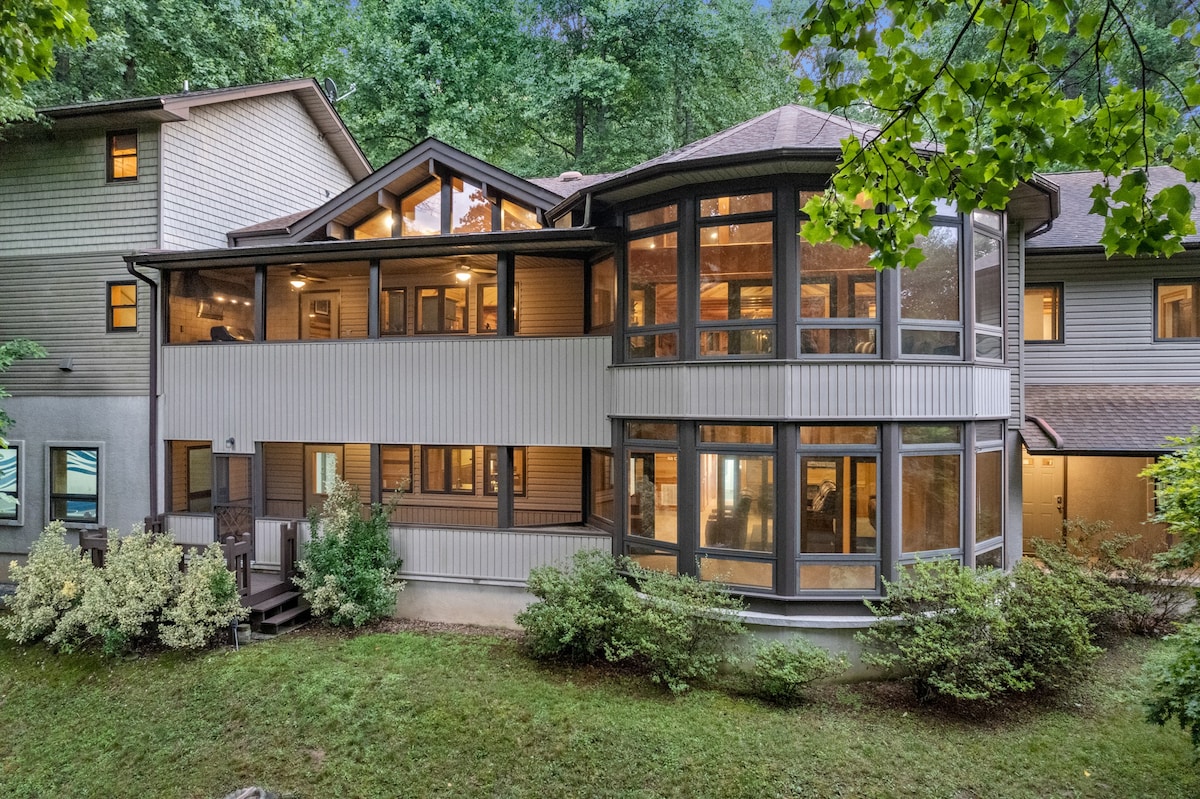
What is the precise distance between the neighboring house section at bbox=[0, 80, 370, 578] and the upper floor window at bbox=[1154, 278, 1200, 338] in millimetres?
17040

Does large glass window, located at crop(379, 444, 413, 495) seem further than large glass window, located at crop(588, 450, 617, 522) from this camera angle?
Yes

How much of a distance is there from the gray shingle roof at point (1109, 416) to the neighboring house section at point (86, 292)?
1504 centimetres

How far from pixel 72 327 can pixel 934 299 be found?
14104 millimetres

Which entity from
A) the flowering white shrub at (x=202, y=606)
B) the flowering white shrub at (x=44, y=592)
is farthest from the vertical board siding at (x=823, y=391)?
the flowering white shrub at (x=44, y=592)

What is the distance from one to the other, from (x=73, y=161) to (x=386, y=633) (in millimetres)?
10186

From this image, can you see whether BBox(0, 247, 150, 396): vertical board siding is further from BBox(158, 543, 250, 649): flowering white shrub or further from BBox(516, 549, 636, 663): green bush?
BBox(516, 549, 636, 663): green bush

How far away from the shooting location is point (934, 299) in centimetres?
834

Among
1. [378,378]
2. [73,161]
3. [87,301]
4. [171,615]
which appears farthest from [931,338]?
[73,161]

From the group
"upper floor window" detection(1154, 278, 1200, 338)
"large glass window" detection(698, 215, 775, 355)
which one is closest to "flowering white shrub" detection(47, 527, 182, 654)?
"large glass window" detection(698, 215, 775, 355)

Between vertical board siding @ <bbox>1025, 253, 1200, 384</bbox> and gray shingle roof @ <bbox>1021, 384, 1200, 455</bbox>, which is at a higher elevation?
vertical board siding @ <bbox>1025, 253, 1200, 384</bbox>

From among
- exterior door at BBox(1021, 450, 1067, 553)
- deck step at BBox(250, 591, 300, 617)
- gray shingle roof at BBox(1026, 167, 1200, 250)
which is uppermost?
gray shingle roof at BBox(1026, 167, 1200, 250)

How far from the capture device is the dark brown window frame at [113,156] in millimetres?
11656

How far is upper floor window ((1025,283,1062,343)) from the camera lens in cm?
1148

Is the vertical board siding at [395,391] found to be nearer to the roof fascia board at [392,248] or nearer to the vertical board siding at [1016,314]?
the roof fascia board at [392,248]
